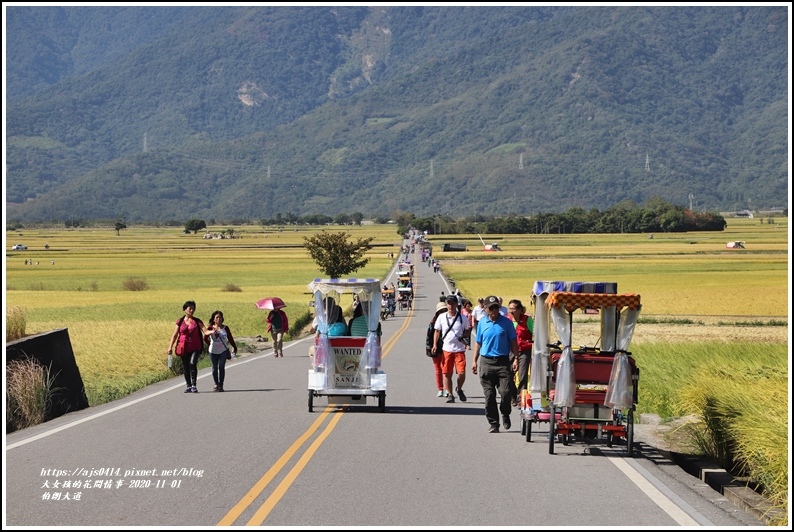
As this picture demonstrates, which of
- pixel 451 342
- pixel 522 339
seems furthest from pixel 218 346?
pixel 522 339

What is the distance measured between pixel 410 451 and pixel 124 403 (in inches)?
260

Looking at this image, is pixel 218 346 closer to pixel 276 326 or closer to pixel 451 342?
pixel 451 342

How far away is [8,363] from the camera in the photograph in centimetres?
1644

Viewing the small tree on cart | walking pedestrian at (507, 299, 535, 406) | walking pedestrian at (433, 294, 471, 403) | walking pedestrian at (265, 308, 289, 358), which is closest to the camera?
walking pedestrian at (507, 299, 535, 406)

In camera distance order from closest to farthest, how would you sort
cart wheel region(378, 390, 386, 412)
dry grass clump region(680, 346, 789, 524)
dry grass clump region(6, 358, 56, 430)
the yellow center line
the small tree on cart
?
the yellow center line
dry grass clump region(680, 346, 789, 524)
dry grass clump region(6, 358, 56, 430)
cart wheel region(378, 390, 386, 412)
the small tree on cart

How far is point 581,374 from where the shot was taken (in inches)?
518

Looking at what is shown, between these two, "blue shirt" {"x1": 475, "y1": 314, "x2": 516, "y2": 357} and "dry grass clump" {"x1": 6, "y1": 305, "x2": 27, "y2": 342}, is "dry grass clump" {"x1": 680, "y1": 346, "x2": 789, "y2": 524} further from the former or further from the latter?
"dry grass clump" {"x1": 6, "y1": 305, "x2": 27, "y2": 342}

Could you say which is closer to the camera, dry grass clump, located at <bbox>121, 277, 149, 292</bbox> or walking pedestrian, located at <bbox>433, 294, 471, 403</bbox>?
walking pedestrian, located at <bbox>433, 294, 471, 403</bbox>

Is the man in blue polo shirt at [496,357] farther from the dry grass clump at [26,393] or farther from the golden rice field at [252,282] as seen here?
the golden rice field at [252,282]

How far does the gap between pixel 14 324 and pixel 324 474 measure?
8.75 metres

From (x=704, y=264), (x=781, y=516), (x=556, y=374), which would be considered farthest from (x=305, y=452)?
(x=704, y=264)

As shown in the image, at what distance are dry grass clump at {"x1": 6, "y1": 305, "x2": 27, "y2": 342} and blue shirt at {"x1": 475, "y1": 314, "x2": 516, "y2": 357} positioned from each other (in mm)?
7974

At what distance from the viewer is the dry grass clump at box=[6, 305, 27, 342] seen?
17734 millimetres

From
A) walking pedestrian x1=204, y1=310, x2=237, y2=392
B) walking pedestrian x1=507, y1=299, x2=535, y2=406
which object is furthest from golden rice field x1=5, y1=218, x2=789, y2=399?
walking pedestrian x1=507, y1=299, x2=535, y2=406
